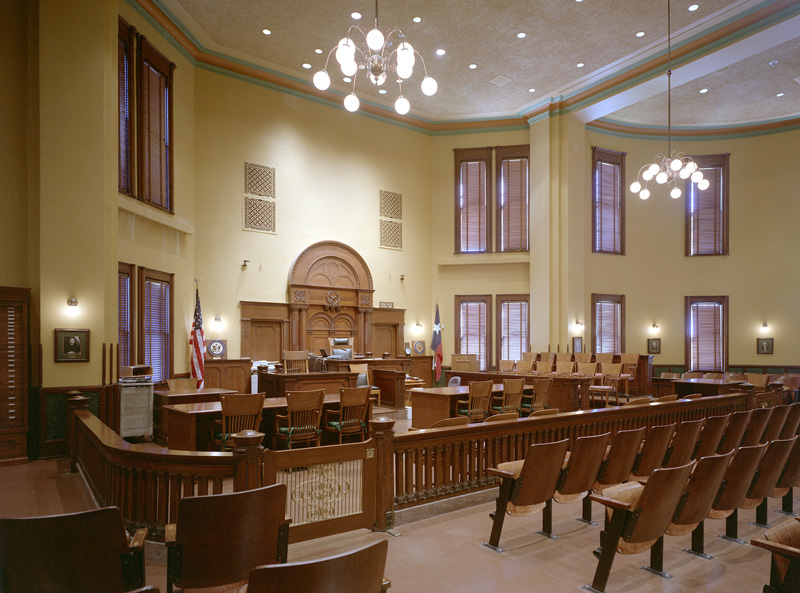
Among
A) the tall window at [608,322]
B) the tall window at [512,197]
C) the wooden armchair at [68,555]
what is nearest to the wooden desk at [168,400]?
the wooden armchair at [68,555]

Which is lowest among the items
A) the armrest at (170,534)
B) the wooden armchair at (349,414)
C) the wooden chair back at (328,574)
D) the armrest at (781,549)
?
the wooden armchair at (349,414)

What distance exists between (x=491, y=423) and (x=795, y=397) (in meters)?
12.0

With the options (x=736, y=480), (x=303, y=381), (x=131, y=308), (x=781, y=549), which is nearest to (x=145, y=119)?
(x=131, y=308)

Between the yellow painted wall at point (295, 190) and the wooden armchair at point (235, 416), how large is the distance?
666cm

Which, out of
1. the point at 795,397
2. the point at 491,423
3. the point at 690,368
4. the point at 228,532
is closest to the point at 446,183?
the point at 690,368

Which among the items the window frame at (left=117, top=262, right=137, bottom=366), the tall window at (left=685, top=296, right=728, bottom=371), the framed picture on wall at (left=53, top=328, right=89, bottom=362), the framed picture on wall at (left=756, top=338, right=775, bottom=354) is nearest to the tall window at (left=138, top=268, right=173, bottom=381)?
→ the window frame at (left=117, top=262, right=137, bottom=366)

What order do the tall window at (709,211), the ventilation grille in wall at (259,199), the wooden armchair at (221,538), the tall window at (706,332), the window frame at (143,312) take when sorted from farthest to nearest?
the tall window at (709,211) → the tall window at (706,332) → the ventilation grille in wall at (259,199) → the window frame at (143,312) → the wooden armchair at (221,538)

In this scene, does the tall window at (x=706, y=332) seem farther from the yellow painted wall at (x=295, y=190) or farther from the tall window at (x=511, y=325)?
the yellow painted wall at (x=295, y=190)

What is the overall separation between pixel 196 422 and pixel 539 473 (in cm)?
429

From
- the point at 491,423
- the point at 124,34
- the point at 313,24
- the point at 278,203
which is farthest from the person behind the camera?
the point at 278,203

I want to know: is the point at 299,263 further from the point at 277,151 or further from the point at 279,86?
the point at 279,86

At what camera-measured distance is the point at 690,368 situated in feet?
53.6

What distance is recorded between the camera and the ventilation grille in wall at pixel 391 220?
50.9 feet

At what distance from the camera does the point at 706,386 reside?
8.68 metres
